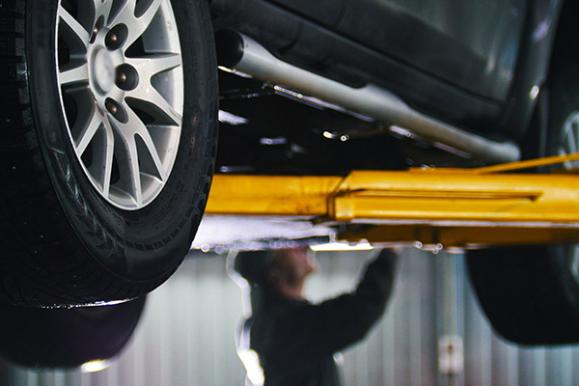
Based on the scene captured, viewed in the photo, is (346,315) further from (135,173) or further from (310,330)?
(135,173)

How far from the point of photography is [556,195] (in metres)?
3.41

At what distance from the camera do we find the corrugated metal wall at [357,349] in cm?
1177

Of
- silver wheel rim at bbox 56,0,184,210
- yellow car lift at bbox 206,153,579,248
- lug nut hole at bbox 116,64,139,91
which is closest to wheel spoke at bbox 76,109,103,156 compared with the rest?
silver wheel rim at bbox 56,0,184,210

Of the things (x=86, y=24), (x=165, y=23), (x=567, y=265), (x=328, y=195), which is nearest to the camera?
(x=86, y=24)

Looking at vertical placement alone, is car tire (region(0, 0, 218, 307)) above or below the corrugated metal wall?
above

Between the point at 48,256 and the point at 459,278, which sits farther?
the point at 459,278

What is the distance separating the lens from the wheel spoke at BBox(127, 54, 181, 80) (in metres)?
2.25

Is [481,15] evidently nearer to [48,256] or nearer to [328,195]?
[328,195]

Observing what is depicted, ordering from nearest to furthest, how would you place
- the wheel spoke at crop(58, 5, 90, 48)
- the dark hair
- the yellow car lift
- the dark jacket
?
the wheel spoke at crop(58, 5, 90, 48) < the yellow car lift < the dark jacket < the dark hair

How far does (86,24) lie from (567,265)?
2501 mm

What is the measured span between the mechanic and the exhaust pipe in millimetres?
1340

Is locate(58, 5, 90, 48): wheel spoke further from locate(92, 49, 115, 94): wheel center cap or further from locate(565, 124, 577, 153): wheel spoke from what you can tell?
locate(565, 124, 577, 153): wheel spoke

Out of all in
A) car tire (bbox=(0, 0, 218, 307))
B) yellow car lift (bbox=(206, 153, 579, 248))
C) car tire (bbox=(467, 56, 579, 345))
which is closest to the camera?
car tire (bbox=(0, 0, 218, 307))

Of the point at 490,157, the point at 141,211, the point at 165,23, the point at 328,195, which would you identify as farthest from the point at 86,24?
the point at 490,157
